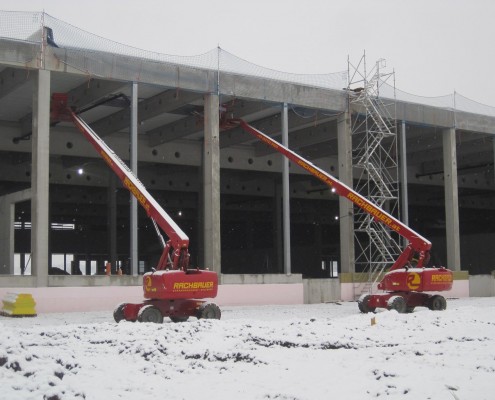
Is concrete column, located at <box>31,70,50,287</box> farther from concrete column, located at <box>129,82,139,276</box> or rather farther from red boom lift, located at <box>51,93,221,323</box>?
red boom lift, located at <box>51,93,221,323</box>

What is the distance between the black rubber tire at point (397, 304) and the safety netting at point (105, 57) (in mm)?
11928

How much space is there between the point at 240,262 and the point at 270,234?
5068 millimetres

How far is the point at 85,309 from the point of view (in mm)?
23703

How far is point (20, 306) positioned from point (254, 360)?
12.0 metres

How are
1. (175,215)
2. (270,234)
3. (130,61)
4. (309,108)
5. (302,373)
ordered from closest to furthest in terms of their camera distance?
(302,373), (130,61), (309,108), (175,215), (270,234)

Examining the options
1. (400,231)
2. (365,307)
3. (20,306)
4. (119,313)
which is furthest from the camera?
(400,231)

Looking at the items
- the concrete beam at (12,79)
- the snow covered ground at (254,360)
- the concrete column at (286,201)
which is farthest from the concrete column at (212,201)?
the snow covered ground at (254,360)

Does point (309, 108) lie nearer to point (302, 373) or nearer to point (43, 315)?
point (43, 315)

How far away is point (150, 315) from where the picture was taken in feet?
59.2

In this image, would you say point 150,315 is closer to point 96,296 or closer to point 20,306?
point 20,306

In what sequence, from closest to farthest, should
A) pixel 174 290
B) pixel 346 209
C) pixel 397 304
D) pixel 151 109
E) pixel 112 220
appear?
pixel 174 290
pixel 397 304
pixel 151 109
pixel 346 209
pixel 112 220

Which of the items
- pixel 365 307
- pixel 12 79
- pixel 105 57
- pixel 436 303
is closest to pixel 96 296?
pixel 105 57

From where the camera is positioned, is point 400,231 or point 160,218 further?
point 400,231

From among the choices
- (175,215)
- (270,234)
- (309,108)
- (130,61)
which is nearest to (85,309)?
(130,61)
